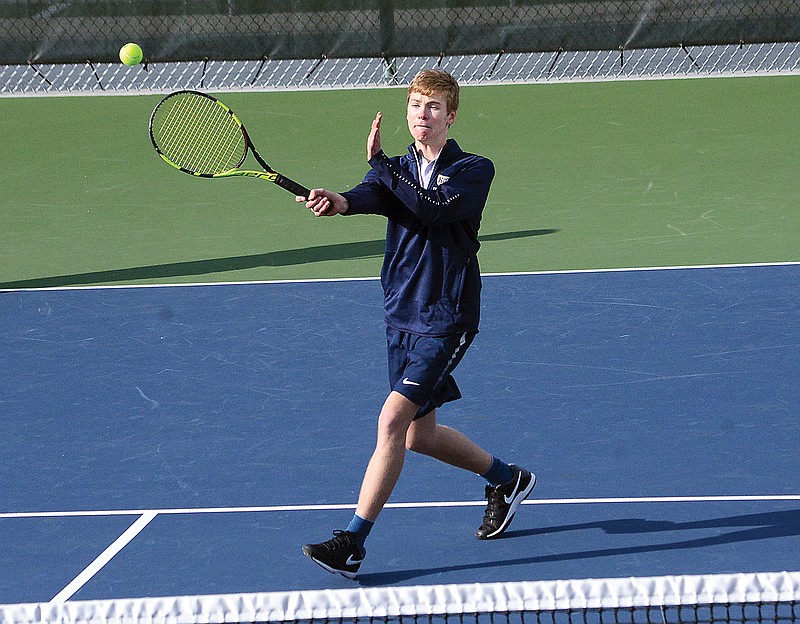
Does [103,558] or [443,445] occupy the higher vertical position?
[443,445]

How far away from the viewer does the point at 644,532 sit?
4477 mm

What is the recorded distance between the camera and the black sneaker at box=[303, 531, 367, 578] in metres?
4.04

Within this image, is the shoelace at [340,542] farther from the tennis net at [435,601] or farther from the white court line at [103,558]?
the tennis net at [435,601]

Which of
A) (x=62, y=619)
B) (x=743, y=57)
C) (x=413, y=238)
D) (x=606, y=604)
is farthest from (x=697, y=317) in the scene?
(x=743, y=57)

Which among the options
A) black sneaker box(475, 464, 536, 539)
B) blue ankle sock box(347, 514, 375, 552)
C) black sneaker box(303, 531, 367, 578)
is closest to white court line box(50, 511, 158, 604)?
black sneaker box(303, 531, 367, 578)

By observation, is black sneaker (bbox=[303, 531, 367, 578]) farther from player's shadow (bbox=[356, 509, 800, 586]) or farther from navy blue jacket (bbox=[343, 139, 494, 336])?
navy blue jacket (bbox=[343, 139, 494, 336])

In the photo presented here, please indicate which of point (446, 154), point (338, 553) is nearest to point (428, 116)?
point (446, 154)

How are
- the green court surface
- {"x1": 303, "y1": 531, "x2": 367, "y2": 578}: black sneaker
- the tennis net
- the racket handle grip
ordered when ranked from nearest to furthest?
the tennis net
{"x1": 303, "y1": 531, "x2": 367, "y2": 578}: black sneaker
the racket handle grip
the green court surface

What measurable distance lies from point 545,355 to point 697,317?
3.55 feet

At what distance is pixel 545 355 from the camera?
21.4 feet

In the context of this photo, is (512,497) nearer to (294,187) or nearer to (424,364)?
(424,364)

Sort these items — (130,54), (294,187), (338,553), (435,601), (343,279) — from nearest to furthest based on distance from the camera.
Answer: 1. (435,601)
2. (338,553)
3. (294,187)
4. (343,279)
5. (130,54)

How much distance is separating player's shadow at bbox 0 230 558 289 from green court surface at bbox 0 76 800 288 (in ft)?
0.07

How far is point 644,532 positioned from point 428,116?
64.0 inches
